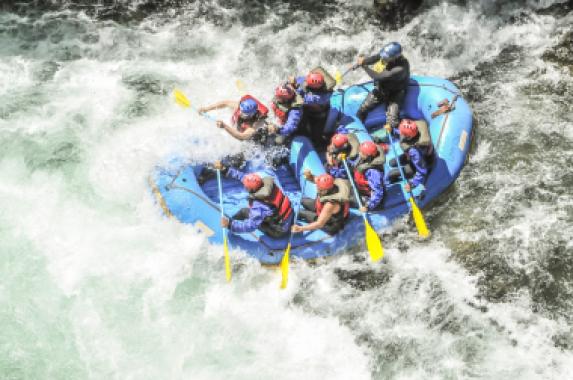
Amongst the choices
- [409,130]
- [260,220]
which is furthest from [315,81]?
[260,220]

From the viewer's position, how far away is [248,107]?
7.26 meters

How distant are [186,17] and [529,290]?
795cm

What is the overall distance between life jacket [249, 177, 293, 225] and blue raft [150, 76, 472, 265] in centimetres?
34

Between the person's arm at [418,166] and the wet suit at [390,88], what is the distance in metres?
0.92

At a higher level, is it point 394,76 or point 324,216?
point 394,76

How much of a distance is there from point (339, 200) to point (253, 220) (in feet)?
3.26

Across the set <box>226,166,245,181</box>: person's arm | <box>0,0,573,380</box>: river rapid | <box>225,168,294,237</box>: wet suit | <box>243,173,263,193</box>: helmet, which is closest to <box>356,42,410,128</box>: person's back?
<box>0,0,573,380</box>: river rapid

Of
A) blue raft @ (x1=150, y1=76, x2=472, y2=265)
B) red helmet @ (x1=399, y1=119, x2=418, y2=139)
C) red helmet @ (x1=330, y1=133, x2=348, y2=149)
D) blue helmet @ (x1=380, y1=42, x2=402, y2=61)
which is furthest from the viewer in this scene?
blue helmet @ (x1=380, y1=42, x2=402, y2=61)

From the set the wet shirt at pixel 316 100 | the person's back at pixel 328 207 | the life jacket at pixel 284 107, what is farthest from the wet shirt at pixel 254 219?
the wet shirt at pixel 316 100

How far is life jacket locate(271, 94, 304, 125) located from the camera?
7.33m

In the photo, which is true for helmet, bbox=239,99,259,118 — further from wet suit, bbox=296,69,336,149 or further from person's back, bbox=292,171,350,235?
person's back, bbox=292,171,350,235

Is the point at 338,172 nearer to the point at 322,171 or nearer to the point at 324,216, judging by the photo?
the point at 322,171

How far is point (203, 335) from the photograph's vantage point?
6762 millimetres

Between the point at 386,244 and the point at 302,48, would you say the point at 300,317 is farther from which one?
the point at 302,48
